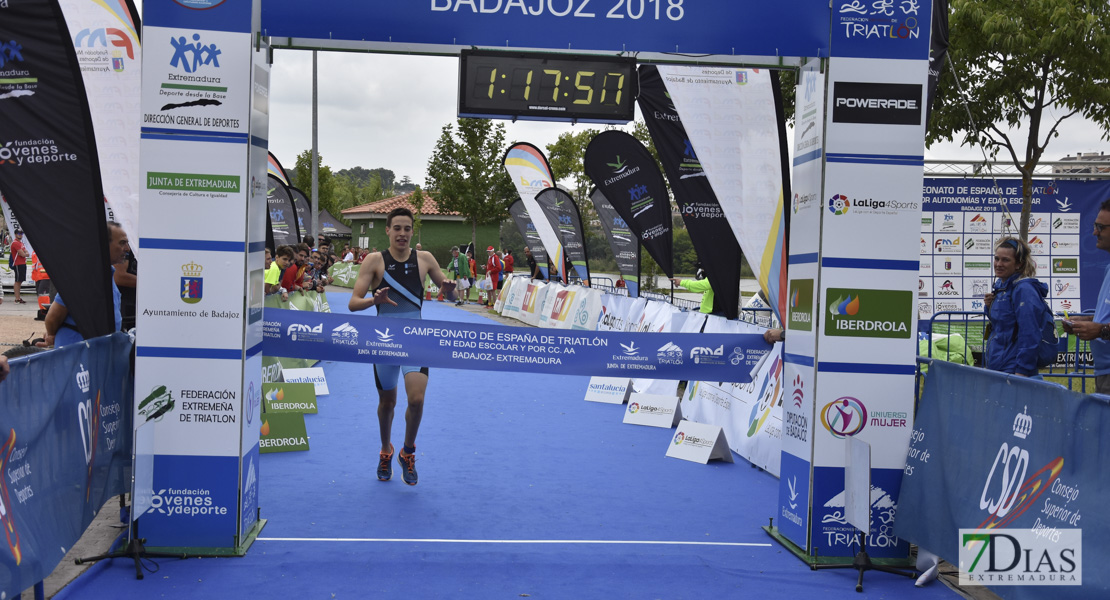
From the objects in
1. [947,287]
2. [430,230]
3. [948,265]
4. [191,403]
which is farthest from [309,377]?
[430,230]

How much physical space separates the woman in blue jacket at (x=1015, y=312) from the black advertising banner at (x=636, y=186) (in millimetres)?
6953

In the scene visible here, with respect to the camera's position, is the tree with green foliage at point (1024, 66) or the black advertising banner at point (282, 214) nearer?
the tree with green foliage at point (1024, 66)

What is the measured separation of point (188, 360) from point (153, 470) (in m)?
0.71

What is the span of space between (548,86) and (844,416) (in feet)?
9.24

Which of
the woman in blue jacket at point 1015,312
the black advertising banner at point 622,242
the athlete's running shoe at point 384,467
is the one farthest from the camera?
the black advertising banner at point 622,242

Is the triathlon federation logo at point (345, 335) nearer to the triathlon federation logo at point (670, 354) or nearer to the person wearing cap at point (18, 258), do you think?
the triathlon federation logo at point (670, 354)

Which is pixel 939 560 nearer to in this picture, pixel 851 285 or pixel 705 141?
pixel 851 285

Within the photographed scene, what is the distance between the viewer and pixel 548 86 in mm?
5621

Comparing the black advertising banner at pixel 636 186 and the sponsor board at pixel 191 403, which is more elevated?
the black advertising banner at pixel 636 186

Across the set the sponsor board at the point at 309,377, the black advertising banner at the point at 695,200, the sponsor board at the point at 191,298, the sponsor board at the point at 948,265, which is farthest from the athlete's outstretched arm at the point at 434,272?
the sponsor board at the point at 948,265

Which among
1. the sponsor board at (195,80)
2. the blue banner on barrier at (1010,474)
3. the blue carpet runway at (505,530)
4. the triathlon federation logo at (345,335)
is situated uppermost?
the sponsor board at (195,80)

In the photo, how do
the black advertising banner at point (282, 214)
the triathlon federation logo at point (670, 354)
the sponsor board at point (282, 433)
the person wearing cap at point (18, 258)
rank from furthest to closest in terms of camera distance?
the person wearing cap at point (18, 258) → the black advertising banner at point (282, 214) → the sponsor board at point (282, 433) → the triathlon federation logo at point (670, 354)

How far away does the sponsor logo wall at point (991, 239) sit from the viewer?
15.5m

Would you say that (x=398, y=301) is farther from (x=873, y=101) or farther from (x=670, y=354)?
(x=873, y=101)
